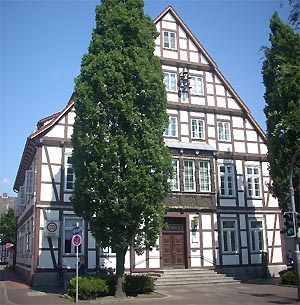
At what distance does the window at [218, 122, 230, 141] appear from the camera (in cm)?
2743

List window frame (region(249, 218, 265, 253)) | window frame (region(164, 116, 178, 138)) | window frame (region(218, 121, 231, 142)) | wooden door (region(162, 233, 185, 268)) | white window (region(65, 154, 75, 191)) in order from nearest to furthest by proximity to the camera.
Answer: white window (region(65, 154, 75, 191)) → wooden door (region(162, 233, 185, 268)) → window frame (region(164, 116, 178, 138)) → window frame (region(249, 218, 265, 253)) → window frame (region(218, 121, 231, 142))

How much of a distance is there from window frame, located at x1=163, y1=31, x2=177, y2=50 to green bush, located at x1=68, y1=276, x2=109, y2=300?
1595cm

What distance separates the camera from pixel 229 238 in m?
26.0

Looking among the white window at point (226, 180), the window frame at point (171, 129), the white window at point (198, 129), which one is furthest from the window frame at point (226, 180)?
the window frame at point (171, 129)

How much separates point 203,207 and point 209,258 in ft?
9.91

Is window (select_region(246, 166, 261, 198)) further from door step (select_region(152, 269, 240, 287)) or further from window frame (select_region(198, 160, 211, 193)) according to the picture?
door step (select_region(152, 269, 240, 287))

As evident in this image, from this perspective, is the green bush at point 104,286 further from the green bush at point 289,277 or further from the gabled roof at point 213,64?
the gabled roof at point 213,64

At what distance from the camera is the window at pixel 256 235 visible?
87.4ft

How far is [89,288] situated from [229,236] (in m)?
12.1

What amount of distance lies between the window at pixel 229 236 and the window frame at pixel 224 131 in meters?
5.32

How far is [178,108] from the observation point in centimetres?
2648

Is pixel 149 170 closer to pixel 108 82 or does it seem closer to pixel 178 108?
pixel 108 82

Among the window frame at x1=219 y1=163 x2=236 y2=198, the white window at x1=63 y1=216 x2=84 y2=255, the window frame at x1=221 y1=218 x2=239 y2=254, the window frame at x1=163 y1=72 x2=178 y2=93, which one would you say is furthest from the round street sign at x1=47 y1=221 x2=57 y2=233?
the window frame at x1=163 y1=72 x2=178 y2=93

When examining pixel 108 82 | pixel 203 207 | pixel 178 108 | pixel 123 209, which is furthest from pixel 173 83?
pixel 123 209
